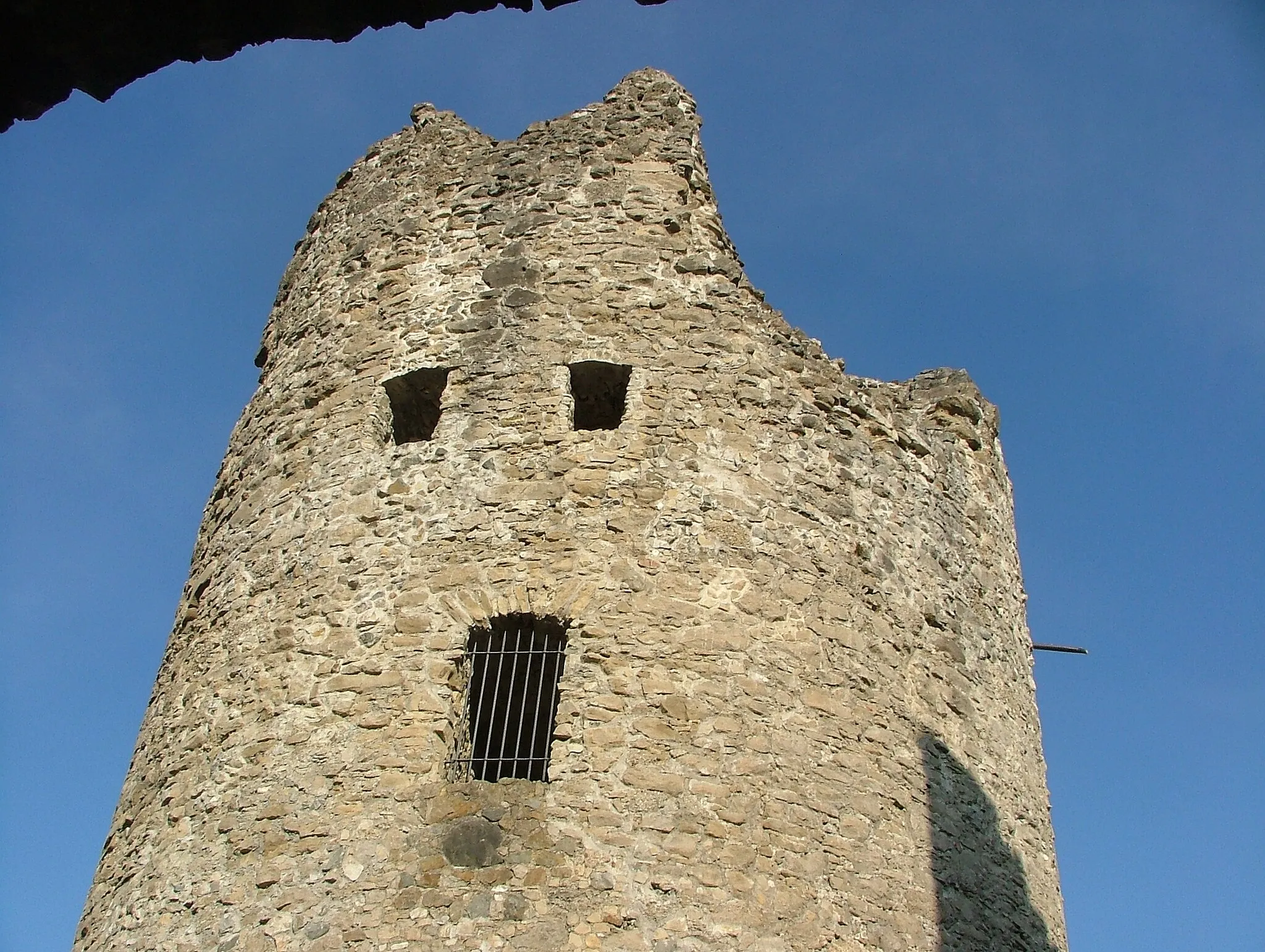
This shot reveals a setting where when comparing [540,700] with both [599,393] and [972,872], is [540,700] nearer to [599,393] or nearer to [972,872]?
[599,393]

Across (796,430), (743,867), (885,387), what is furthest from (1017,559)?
(743,867)

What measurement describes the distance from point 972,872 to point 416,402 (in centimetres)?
472

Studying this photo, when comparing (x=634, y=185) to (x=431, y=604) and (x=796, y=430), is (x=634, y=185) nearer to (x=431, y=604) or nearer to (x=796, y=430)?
(x=796, y=430)

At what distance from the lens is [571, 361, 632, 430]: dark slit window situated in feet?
29.7

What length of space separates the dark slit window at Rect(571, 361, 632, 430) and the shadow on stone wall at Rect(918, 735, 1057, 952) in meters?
2.90

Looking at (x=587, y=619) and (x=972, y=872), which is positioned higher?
(x=587, y=619)

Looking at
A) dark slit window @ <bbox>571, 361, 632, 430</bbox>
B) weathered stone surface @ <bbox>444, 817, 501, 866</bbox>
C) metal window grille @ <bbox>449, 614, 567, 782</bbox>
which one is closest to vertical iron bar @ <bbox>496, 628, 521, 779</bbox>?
metal window grille @ <bbox>449, 614, 567, 782</bbox>

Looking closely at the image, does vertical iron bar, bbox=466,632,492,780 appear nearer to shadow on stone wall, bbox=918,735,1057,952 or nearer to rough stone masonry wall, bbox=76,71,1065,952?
rough stone masonry wall, bbox=76,71,1065,952

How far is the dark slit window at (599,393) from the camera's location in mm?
9039

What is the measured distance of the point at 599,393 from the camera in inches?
364

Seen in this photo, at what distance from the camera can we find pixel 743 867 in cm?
722

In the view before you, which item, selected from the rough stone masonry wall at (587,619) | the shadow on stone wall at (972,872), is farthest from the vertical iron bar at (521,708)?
the shadow on stone wall at (972,872)

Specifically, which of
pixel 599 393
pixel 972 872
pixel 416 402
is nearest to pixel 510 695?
pixel 599 393

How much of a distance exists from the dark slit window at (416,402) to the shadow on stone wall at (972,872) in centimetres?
387
